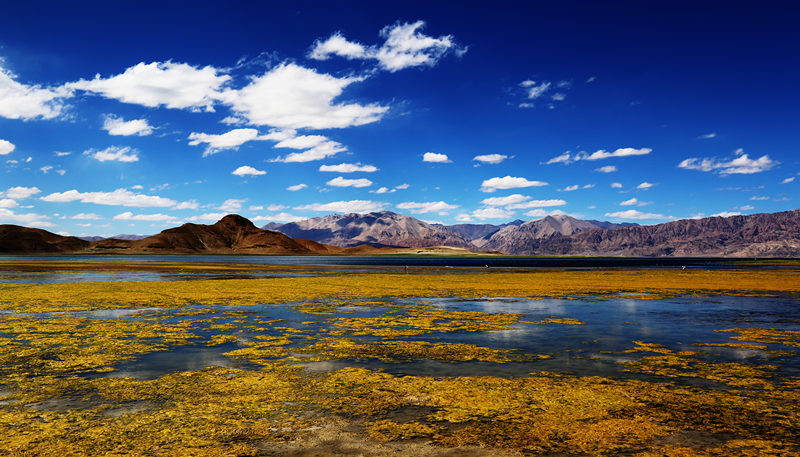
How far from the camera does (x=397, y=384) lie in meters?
11.1

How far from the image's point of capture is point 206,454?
23.7ft

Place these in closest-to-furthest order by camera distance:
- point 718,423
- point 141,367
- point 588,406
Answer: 1. point 718,423
2. point 588,406
3. point 141,367

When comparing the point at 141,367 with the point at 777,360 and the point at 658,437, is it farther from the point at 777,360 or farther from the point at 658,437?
the point at 777,360

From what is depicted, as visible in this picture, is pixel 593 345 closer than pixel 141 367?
No

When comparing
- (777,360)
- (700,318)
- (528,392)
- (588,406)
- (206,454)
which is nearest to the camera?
(206,454)

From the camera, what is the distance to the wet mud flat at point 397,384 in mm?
7750

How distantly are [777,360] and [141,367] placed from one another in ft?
56.4

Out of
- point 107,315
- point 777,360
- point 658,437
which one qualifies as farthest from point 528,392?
point 107,315

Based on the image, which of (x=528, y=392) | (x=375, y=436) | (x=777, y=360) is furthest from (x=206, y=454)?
(x=777, y=360)

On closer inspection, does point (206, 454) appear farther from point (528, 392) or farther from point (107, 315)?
point (107, 315)

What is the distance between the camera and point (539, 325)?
20547 mm

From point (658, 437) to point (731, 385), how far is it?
4522 mm

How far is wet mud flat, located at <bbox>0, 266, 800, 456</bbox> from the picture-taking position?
7.75 m

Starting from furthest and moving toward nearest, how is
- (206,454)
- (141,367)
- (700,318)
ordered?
(700,318) < (141,367) < (206,454)
